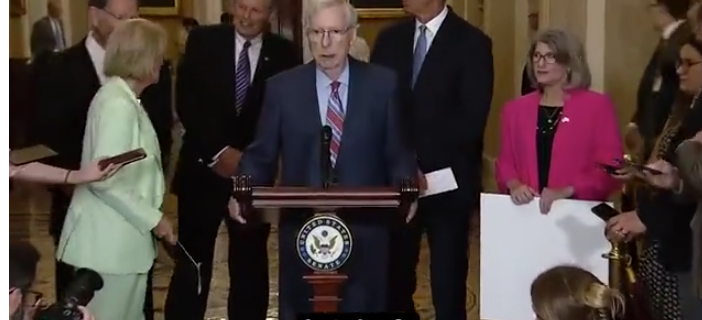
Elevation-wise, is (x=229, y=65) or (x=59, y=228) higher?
(x=229, y=65)

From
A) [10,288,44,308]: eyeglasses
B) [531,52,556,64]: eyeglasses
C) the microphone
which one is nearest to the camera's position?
[10,288,44,308]: eyeglasses

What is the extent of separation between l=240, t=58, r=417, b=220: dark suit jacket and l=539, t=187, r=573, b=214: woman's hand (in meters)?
0.41

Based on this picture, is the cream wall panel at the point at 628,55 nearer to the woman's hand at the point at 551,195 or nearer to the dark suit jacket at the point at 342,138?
the woman's hand at the point at 551,195

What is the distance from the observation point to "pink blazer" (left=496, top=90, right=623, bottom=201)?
350cm

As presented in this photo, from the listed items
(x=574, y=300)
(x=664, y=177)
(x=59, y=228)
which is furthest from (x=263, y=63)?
(x=574, y=300)

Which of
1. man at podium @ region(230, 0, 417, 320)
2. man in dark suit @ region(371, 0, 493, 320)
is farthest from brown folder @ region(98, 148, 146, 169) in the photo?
man in dark suit @ region(371, 0, 493, 320)

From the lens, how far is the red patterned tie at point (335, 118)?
333 cm

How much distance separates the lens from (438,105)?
3.59m

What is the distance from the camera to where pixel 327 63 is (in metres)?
3.28

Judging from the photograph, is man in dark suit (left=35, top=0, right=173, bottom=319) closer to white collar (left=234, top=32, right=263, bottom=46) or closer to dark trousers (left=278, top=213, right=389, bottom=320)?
white collar (left=234, top=32, right=263, bottom=46)

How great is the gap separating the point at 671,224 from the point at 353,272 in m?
0.81

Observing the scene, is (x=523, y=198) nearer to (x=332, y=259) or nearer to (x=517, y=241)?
(x=517, y=241)

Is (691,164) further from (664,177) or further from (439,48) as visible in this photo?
(439,48)

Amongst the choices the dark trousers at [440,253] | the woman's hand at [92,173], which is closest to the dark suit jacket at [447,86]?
the dark trousers at [440,253]
